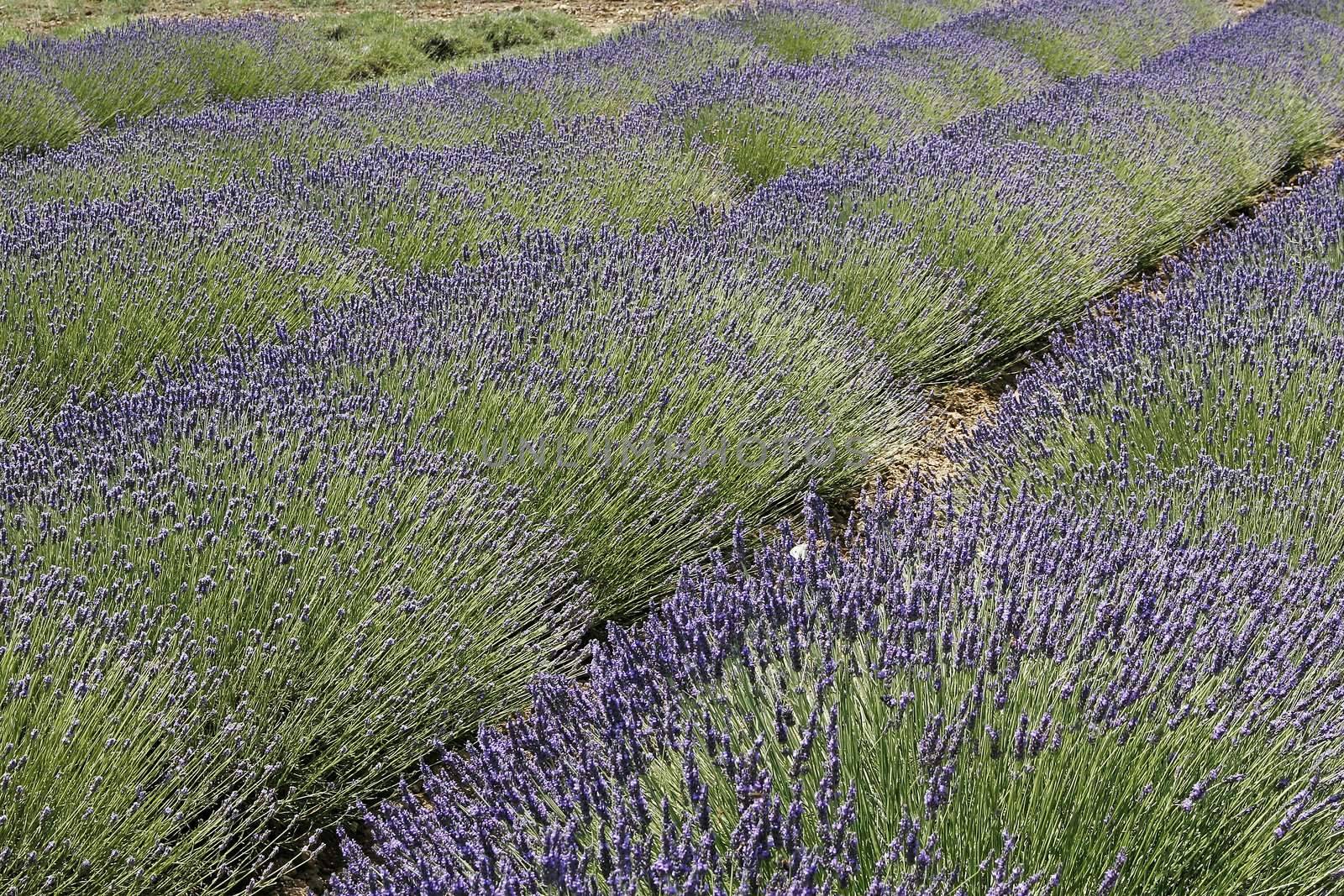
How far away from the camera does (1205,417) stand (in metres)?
2.89

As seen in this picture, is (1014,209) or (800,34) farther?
(800,34)

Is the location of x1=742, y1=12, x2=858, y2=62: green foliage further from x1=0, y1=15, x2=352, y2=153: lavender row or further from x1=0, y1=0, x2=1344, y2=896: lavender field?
x1=0, y1=15, x2=352, y2=153: lavender row

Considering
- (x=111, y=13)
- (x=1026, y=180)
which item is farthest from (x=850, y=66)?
(x=111, y=13)

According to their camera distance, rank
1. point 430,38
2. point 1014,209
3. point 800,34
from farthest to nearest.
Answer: point 430,38 < point 800,34 < point 1014,209

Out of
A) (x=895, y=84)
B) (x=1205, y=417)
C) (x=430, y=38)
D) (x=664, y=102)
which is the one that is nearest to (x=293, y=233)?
(x=664, y=102)

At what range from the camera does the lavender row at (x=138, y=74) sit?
5.74 meters

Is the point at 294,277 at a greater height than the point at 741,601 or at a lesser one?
greater

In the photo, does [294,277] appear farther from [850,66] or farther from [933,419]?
[850,66]

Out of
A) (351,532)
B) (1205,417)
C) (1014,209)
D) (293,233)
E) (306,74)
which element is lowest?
(1205,417)

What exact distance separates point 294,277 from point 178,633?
6.34 ft

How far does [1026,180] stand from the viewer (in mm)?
4758

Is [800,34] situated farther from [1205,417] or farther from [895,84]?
[1205,417]

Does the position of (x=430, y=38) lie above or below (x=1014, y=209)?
above

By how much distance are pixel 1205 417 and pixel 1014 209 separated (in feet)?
6.16
